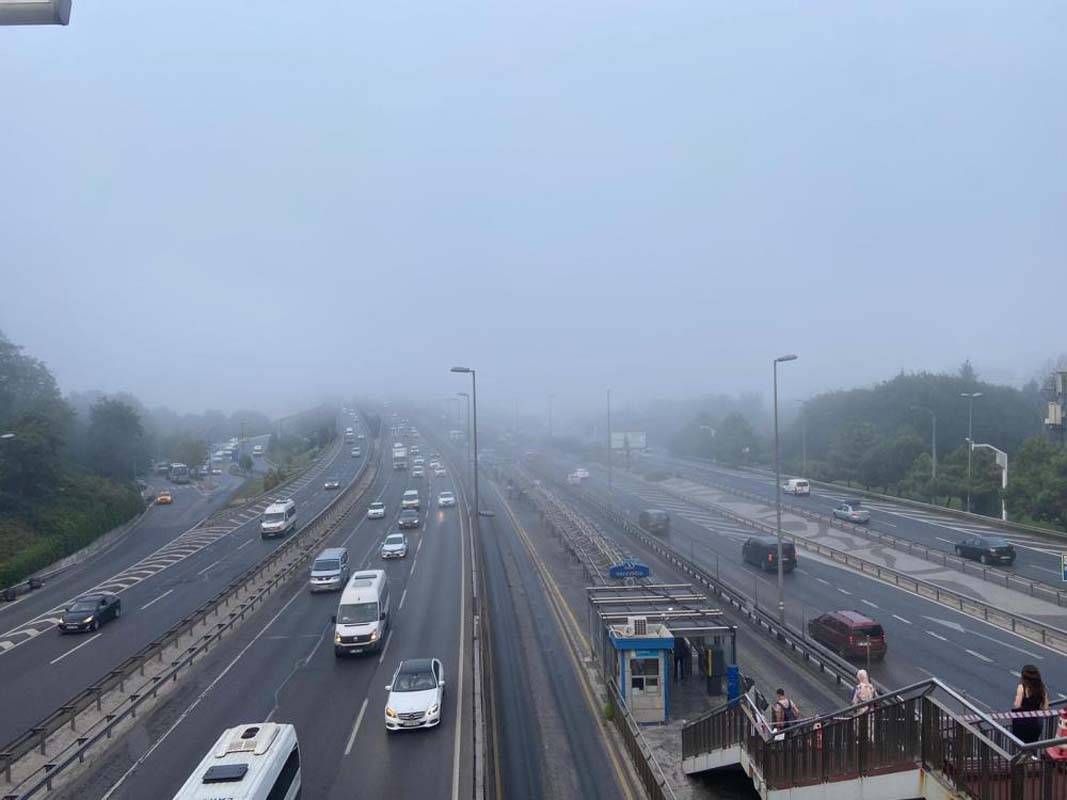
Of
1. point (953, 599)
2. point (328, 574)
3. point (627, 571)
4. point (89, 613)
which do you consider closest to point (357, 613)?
point (328, 574)

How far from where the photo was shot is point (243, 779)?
11.0 metres

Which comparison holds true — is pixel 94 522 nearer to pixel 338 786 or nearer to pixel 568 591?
pixel 568 591

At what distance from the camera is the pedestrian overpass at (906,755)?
662cm

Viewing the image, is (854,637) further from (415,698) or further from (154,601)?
(154,601)

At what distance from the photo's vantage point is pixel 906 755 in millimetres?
8250

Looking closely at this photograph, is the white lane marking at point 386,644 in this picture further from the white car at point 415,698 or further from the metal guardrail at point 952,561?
the metal guardrail at point 952,561

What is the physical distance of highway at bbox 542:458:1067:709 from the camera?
1994 centimetres

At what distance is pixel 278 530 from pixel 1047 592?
35.7 metres

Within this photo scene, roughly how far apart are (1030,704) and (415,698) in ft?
38.2

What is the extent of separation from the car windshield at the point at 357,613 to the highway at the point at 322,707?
0.95m

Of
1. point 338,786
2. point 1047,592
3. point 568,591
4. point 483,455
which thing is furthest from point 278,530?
point 483,455

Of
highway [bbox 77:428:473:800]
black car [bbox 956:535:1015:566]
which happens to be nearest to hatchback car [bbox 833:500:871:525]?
black car [bbox 956:535:1015:566]

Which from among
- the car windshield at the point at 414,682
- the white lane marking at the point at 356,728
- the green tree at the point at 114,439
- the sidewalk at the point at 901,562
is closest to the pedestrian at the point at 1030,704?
the white lane marking at the point at 356,728

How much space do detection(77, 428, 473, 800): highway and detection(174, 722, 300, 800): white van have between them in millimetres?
1718
